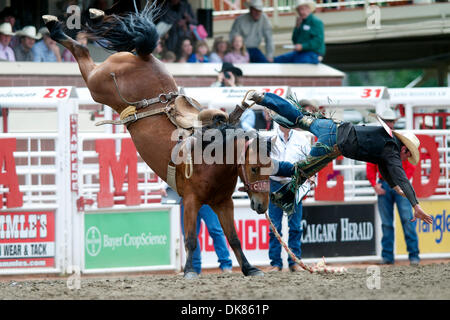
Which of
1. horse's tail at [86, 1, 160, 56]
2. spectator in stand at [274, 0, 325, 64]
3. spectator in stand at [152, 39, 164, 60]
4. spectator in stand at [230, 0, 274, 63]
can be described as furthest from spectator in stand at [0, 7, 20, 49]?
horse's tail at [86, 1, 160, 56]

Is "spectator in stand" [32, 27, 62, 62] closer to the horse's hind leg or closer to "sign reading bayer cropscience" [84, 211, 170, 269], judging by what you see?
"sign reading bayer cropscience" [84, 211, 170, 269]

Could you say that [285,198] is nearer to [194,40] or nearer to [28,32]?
[28,32]

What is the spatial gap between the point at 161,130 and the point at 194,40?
22.8 feet

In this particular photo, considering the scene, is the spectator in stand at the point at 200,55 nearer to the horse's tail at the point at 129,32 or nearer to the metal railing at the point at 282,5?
the metal railing at the point at 282,5

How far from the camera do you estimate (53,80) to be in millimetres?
11758

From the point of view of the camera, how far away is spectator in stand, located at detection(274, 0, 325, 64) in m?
13.1

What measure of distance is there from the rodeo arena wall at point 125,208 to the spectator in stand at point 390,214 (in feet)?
1.03

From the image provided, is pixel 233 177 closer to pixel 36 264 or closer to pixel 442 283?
pixel 442 283

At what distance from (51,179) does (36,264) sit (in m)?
2.14

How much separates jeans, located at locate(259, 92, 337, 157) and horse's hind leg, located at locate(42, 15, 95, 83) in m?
1.82

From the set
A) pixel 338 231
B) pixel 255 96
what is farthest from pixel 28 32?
pixel 255 96

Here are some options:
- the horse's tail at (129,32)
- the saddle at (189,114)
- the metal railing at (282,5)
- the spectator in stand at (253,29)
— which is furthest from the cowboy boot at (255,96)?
the metal railing at (282,5)

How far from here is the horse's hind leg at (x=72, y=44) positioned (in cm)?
734
